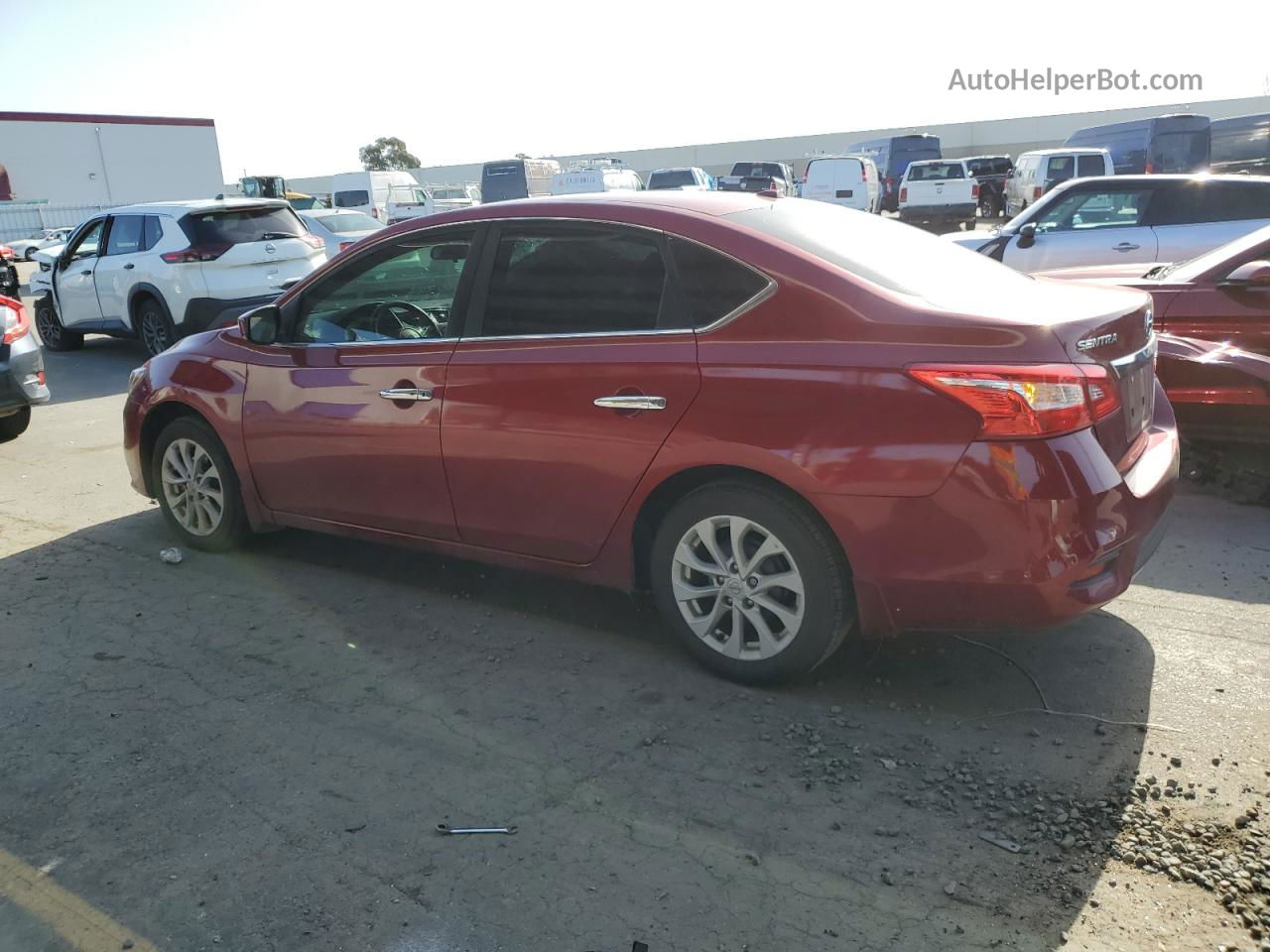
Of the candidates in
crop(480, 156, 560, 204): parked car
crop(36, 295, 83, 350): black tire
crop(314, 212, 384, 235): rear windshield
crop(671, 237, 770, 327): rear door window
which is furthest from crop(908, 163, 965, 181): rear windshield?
crop(671, 237, 770, 327): rear door window

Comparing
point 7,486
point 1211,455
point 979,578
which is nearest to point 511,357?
point 979,578

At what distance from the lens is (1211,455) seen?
248 inches

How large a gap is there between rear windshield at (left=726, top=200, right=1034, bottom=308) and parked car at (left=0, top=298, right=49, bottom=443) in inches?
255

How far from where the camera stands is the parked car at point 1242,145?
28469 mm

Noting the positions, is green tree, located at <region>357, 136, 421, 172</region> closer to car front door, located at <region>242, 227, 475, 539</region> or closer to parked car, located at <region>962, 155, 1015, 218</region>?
parked car, located at <region>962, 155, 1015, 218</region>

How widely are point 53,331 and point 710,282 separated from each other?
500 inches

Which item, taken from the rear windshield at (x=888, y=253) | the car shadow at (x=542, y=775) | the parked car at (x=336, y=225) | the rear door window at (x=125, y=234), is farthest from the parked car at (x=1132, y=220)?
the parked car at (x=336, y=225)

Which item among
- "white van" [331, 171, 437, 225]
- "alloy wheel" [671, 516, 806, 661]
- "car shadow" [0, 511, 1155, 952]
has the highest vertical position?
"white van" [331, 171, 437, 225]

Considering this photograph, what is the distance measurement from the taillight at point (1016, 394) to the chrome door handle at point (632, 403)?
935 mm

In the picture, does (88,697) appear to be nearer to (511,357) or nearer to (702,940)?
(511,357)

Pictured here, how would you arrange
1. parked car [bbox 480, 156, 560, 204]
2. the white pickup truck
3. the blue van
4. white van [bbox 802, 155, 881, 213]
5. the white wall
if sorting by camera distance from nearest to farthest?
the white pickup truck, white van [bbox 802, 155, 881, 213], parked car [bbox 480, 156, 560, 204], the blue van, the white wall

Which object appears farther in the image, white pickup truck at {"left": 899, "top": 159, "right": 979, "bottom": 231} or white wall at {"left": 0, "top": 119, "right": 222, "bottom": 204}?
white wall at {"left": 0, "top": 119, "right": 222, "bottom": 204}

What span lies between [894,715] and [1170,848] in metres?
0.99

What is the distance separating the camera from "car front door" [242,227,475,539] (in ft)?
15.1
